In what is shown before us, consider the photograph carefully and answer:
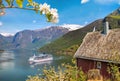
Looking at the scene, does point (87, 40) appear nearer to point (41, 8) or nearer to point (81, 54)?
point (81, 54)

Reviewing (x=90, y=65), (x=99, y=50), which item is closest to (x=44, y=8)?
(x=90, y=65)

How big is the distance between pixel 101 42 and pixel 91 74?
47.3ft

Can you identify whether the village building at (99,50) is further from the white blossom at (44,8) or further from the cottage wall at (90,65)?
the white blossom at (44,8)

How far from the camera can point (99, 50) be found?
34.2 m

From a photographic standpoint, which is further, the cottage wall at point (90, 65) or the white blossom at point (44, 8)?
the cottage wall at point (90, 65)

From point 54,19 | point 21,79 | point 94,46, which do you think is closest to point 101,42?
point 94,46

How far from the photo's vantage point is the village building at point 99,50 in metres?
31.7

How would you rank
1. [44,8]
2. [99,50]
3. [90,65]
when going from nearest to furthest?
[44,8] < [90,65] < [99,50]

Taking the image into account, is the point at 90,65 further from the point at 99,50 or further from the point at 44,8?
the point at 44,8

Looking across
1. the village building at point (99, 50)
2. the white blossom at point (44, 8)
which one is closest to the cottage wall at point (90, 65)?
the village building at point (99, 50)

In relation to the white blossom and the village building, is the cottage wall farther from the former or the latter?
the white blossom

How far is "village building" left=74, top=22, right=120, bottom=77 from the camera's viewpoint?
1249 inches

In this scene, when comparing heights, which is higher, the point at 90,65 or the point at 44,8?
the point at 44,8

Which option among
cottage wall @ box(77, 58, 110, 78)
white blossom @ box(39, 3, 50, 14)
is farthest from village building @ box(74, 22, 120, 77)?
white blossom @ box(39, 3, 50, 14)
